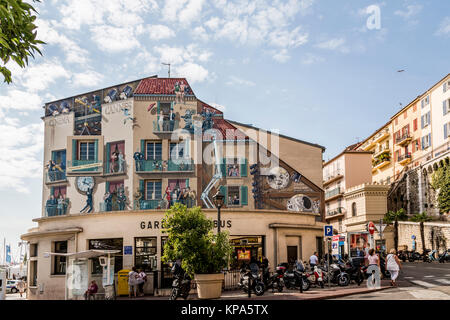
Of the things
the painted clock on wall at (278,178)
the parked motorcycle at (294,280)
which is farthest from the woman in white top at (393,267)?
the painted clock on wall at (278,178)

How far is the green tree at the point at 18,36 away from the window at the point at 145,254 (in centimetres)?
1813

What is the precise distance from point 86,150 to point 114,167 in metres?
2.72

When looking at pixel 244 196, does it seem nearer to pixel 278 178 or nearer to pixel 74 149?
pixel 278 178

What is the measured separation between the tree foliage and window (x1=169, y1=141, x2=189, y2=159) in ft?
86.9

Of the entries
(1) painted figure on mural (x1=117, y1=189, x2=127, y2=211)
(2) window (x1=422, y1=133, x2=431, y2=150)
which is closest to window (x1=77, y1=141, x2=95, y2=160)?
(1) painted figure on mural (x1=117, y1=189, x2=127, y2=211)

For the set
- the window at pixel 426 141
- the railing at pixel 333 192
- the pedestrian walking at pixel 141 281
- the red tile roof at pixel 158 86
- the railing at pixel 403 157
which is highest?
the red tile roof at pixel 158 86

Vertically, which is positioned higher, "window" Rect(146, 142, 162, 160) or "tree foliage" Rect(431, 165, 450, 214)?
"window" Rect(146, 142, 162, 160)

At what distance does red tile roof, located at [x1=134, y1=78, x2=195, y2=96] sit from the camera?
33.8m

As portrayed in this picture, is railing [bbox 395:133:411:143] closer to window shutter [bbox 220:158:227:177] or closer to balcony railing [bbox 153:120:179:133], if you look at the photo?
window shutter [bbox 220:158:227:177]

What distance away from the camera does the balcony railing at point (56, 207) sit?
3503 centimetres

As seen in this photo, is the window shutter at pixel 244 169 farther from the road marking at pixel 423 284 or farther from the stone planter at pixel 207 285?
the stone planter at pixel 207 285

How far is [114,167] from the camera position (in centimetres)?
3369
